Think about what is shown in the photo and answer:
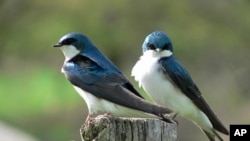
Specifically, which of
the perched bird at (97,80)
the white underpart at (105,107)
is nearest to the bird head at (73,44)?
the perched bird at (97,80)

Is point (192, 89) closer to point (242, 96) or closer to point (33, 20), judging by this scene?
point (242, 96)

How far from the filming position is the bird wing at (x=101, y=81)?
16.1ft

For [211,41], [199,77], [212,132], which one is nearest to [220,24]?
[211,41]

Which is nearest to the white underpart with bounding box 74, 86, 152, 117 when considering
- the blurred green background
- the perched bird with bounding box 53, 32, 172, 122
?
the perched bird with bounding box 53, 32, 172, 122

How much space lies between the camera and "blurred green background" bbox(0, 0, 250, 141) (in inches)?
465

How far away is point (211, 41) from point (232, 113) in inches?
84.8

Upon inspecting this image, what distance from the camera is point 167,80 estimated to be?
17.6ft

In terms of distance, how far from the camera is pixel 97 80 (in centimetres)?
511

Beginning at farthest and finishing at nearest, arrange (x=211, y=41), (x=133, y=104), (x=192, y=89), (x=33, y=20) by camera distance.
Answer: (x=33, y=20) → (x=211, y=41) → (x=192, y=89) → (x=133, y=104)

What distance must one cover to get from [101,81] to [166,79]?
16.3 inches

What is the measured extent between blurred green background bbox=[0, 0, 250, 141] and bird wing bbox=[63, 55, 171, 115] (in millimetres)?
5499

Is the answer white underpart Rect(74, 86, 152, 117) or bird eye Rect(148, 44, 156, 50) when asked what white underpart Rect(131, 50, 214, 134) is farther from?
white underpart Rect(74, 86, 152, 117)

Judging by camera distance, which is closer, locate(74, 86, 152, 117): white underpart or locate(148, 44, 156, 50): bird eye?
locate(74, 86, 152, 117): white underpart

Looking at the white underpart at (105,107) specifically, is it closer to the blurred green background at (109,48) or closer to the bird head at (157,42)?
the bird head at (157,42)
